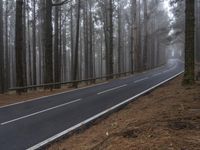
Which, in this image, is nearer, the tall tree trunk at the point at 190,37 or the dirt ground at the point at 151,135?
the dirt ground at the point at 151,135

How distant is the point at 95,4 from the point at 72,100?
135ft

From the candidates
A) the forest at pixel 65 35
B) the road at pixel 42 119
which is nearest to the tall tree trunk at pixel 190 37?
the road at pixel 42 119

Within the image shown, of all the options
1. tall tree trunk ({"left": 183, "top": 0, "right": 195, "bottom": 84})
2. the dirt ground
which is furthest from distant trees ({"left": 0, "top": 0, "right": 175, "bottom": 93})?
the dirt ground

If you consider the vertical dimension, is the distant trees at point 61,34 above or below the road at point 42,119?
above

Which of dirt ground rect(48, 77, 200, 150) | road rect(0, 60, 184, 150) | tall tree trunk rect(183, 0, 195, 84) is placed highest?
tall tree trunk rect(183, 0, 195, 84)

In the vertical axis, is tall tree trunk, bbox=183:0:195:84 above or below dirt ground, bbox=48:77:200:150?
above

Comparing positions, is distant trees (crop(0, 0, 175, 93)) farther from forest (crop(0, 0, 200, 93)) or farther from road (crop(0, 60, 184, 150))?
road (crop(0, 60, 184, 150))

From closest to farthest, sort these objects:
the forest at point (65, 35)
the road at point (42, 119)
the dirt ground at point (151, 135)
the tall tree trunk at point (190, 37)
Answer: the dirt ground at point (151, 135)
the road at point (42, 119)
the tall tree trunk at point (190, 37)
the forest at point (65, 35)

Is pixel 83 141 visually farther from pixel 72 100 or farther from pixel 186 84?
Result: pixel 186 84

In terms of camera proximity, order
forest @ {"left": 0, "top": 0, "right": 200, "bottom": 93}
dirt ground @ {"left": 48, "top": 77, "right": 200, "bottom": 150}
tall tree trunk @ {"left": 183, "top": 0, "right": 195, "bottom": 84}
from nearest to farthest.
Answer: dirt ground @ {"left": 48, "top": 77, "right": 200, "bottom": 150} → tall tree trunk @ {"left": 183, "top": 0, "right": 195, "bottom": 84} → forest @ {"left": 0, "top": 0, "right": 200, "bottom": 93}

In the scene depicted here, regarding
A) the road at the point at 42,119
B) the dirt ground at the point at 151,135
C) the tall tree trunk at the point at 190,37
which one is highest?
the tall tree trunk at the point at 190,37

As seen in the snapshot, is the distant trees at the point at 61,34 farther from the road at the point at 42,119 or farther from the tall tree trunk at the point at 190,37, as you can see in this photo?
the tall tree trunk at the point at 190,37

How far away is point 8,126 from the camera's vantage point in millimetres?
10977

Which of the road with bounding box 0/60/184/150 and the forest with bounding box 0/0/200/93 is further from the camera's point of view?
the forest with bounding box 0/0/200/93
